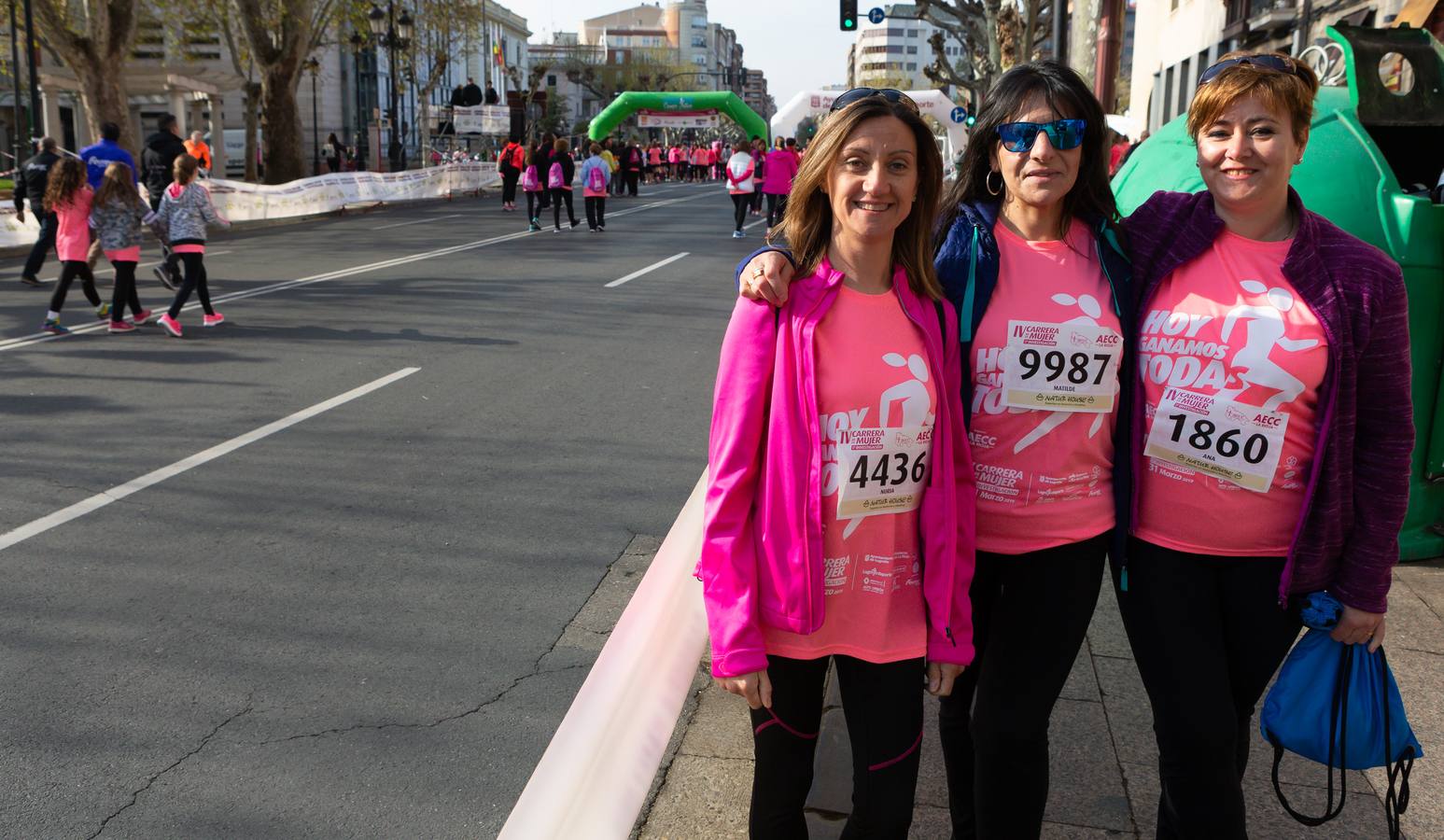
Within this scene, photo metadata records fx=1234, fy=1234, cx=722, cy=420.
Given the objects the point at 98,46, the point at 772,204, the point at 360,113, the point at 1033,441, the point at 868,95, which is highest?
the point at 360,113

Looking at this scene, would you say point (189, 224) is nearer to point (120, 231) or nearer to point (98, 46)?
point (120, 231)

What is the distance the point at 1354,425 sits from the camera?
2.44 meters

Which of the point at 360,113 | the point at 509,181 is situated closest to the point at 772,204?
the point at 509,181

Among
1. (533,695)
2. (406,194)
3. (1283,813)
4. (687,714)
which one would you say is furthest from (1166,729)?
(406,194)

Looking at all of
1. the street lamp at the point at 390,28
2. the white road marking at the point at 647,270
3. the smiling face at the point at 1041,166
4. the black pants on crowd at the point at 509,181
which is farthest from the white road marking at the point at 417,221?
the smiling face at the point at 1041,166

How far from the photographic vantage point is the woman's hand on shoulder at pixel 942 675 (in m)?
2.41

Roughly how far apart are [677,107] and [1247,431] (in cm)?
5988

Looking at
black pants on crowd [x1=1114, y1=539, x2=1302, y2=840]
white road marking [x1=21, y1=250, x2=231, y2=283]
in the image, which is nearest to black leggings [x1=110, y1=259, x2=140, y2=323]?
white road marking [x1=21, y1=250, x2=231, y2=283]

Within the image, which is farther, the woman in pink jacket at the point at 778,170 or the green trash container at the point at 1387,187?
the woman in pink jacket at the point at 778,170

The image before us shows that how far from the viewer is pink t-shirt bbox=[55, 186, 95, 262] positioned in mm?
11516

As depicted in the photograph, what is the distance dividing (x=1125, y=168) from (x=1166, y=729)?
374 cm

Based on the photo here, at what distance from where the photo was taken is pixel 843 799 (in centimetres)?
313

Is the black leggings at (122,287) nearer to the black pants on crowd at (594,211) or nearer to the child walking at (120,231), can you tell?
the child walking at (120,231)

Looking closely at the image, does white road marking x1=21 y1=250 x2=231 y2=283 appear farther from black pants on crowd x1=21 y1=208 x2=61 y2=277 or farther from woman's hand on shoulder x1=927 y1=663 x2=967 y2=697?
woman's hand on shoulder x1=927 y1=663 x2=967 y2=697
